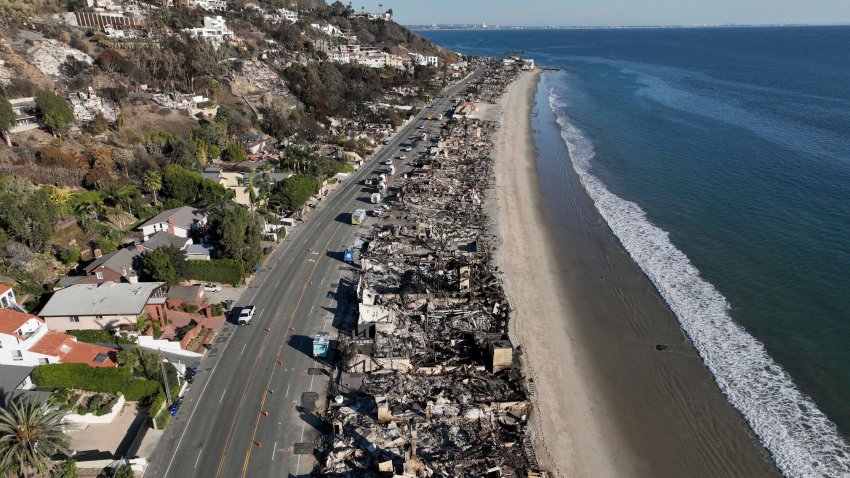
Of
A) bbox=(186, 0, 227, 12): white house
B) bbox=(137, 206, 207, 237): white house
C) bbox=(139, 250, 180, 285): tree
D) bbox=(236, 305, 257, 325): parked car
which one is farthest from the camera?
bbox=(186, 0, 227, 12): white house

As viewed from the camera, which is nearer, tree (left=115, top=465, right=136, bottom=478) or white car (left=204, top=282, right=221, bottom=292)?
tree (left=115, top=465, right=136, bottom=478)

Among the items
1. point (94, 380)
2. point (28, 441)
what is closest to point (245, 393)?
point (94, 380)

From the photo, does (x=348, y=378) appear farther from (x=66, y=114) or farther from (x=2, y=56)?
(x=2, y=56)

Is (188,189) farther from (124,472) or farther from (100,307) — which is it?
(124,472)

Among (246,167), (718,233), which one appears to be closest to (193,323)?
(246,167)

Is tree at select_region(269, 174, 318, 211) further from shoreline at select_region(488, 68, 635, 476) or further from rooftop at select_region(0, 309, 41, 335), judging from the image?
rooftop at select_region(0, 309, 41, 335)

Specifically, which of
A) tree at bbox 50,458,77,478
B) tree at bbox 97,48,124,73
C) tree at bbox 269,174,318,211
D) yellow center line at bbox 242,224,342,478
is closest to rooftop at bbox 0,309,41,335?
tree at bbox 50,458,77,478
